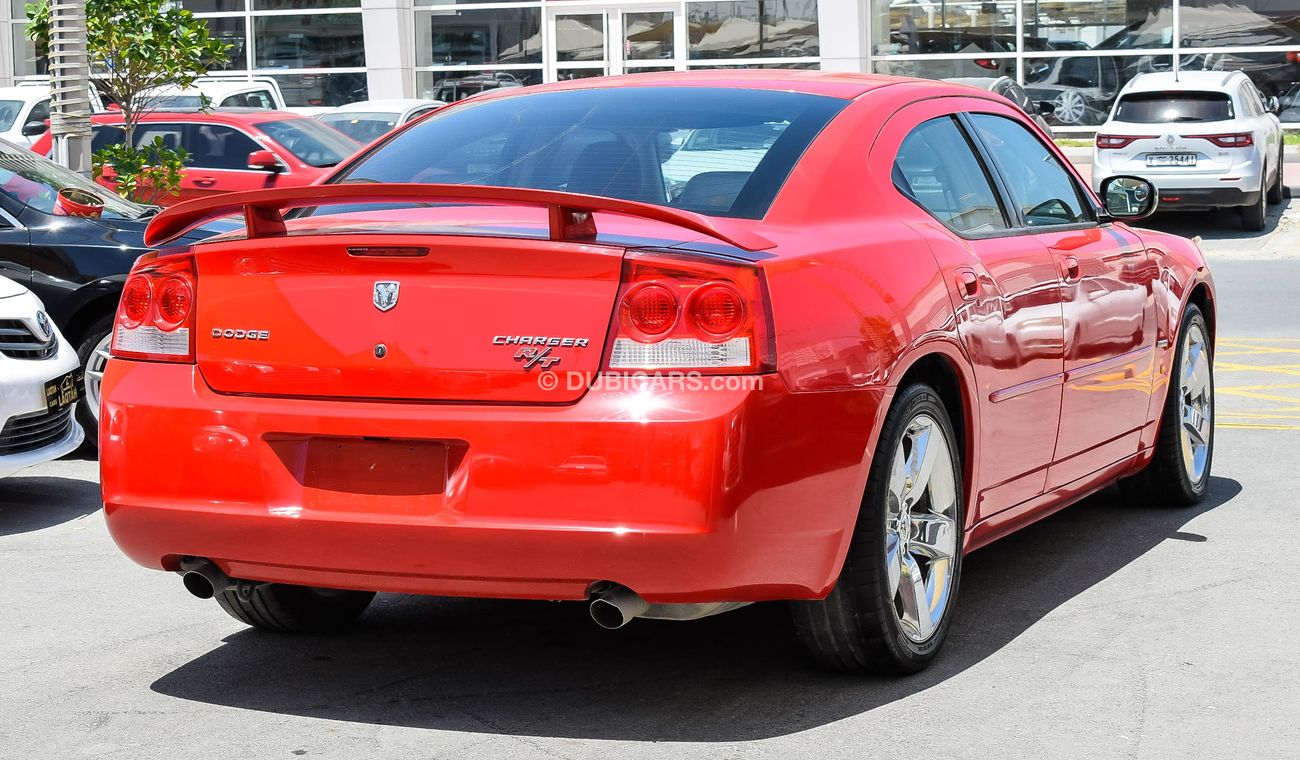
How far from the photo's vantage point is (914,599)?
15.0 ft

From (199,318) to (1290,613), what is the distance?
322cm

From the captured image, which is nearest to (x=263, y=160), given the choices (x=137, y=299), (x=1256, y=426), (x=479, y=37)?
(x=1256, y=426)

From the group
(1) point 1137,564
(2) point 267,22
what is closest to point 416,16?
(2) point 267,22

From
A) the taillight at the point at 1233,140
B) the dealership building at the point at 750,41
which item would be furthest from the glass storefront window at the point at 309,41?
the taillight at the point at 1233,140

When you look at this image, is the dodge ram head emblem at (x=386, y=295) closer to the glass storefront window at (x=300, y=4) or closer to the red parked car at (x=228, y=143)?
the red parked car at (x=228, y=143)

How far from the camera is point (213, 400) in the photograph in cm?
416

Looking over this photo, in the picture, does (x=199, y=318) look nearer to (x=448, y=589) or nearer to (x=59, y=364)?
(x=448, y=589)

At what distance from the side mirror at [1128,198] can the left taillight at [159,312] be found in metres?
3.42

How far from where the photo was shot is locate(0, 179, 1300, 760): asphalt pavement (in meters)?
4.09

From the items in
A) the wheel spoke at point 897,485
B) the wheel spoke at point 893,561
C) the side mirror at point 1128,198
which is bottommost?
the wheel spoke at point 893,561

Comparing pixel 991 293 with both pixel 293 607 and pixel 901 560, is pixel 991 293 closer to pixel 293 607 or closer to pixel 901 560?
pixel 901 560

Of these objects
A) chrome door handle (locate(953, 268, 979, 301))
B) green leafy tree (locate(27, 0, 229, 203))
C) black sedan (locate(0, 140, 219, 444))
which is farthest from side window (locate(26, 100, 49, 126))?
chrome door handle (locate(953, 268, 979, 301))

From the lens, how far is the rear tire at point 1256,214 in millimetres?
19719

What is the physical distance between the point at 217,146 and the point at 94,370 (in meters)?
8.41
